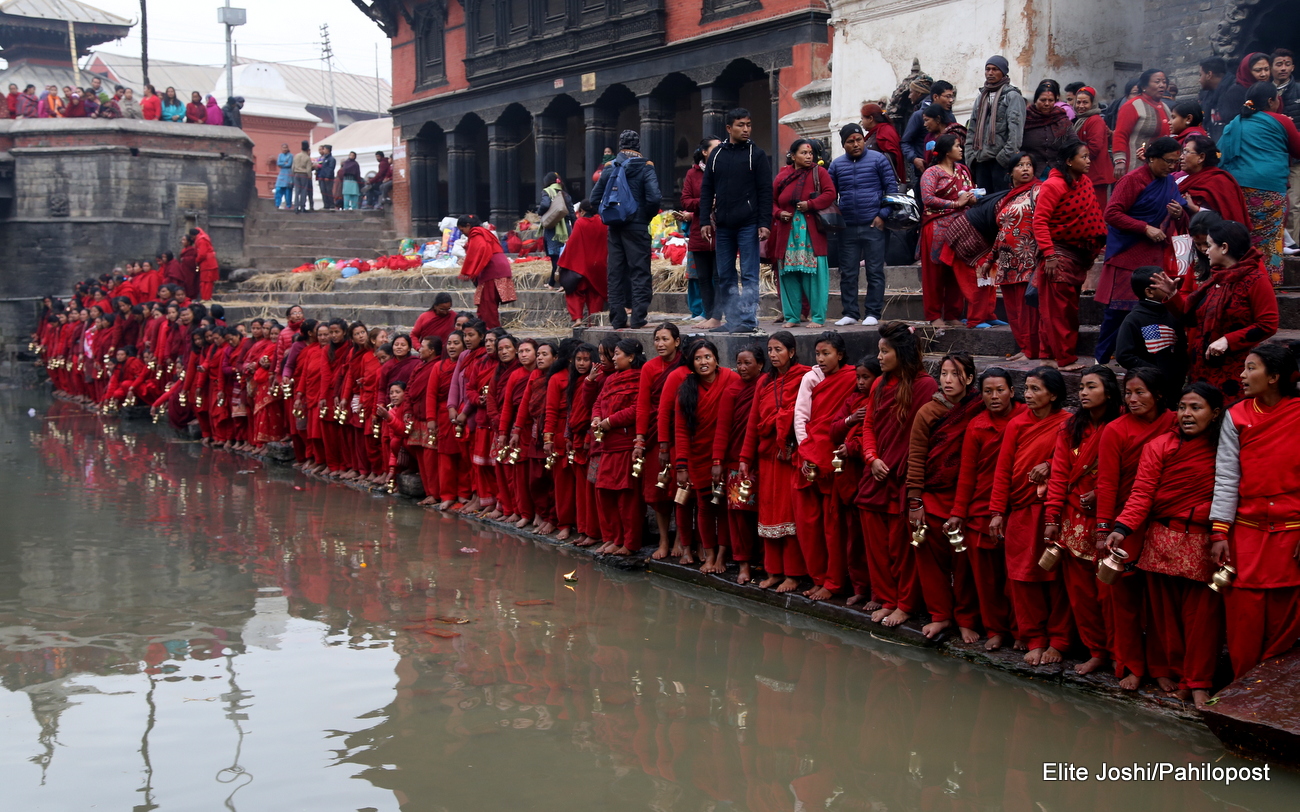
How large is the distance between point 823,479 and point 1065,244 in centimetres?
191

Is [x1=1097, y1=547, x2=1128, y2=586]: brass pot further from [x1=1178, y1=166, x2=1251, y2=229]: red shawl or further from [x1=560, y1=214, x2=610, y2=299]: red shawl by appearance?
[x1=560, y1=214, x2=610, y2=299]: red shawl

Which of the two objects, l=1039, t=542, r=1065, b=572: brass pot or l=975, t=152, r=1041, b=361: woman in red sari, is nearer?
l=1039, t=542, r=1065, b=572: brass pot

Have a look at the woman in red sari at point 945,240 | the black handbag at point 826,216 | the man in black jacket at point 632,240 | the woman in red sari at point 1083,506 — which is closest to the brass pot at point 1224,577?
the woman in red sari at point 1083,506

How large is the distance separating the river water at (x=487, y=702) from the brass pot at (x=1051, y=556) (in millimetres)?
546

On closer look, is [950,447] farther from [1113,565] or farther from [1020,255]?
[1020,255]

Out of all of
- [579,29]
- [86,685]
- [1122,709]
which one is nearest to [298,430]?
[86,685]

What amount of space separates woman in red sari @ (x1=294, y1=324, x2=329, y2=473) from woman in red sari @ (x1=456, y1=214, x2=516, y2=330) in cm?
149

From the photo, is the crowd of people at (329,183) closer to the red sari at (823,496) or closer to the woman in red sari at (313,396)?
the woman in red sari at (313,396)

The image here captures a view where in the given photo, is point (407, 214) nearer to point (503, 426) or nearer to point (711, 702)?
point (503, 426)

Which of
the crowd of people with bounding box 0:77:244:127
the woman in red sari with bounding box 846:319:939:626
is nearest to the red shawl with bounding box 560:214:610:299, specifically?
the woman in red sari with bounding box 846:319:939:626

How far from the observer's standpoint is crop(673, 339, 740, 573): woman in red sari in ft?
22.3

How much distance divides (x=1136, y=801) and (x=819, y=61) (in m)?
13.2

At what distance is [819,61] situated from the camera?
15.6 metres

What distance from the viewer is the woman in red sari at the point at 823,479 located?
612 cm
